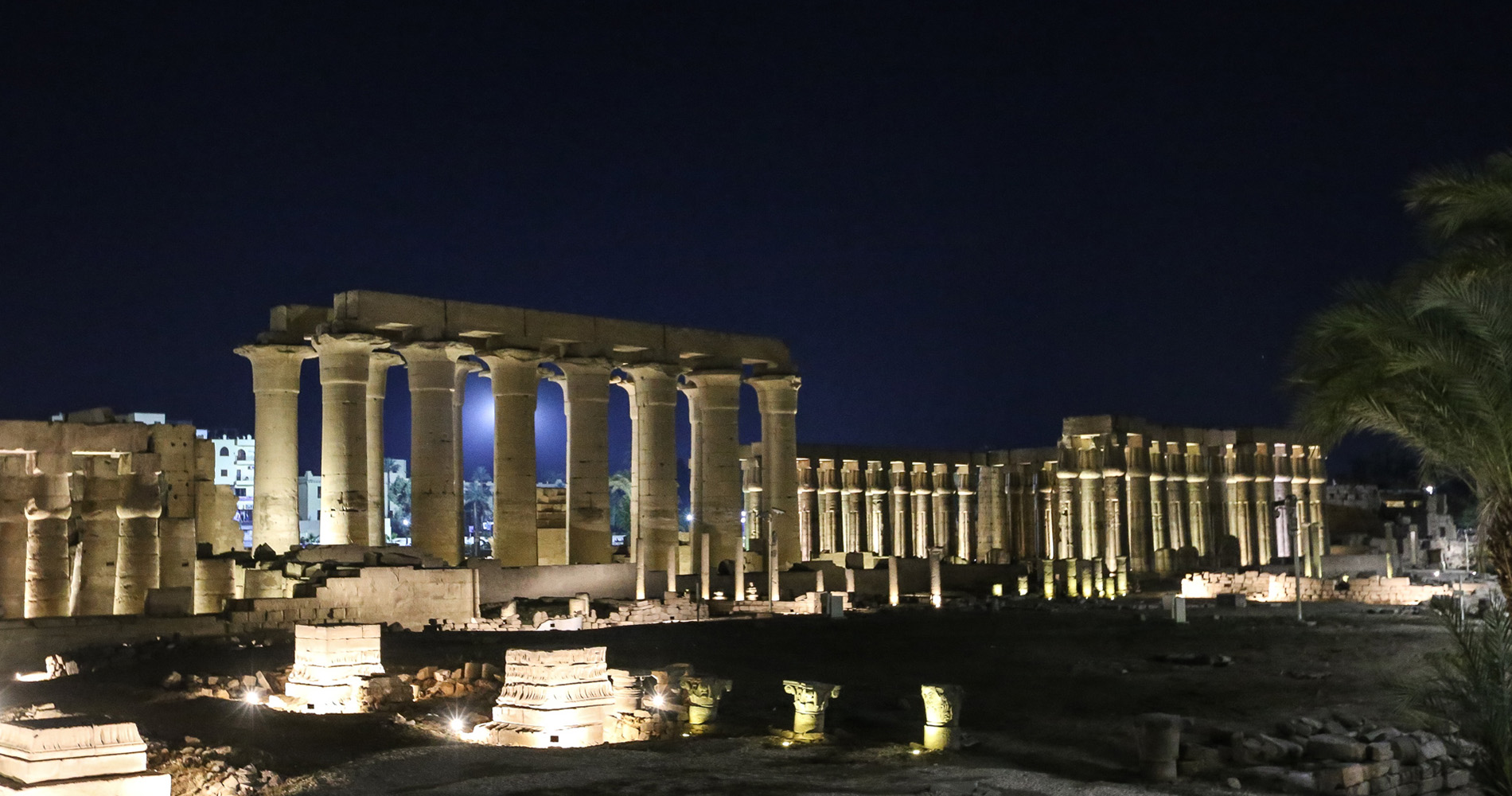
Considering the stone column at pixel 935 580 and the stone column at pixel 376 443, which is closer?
the stone column at pixel 376 443

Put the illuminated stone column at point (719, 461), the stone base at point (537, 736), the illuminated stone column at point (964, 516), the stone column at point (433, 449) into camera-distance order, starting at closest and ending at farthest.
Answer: the stone base at point (537, 736) < the stone column at point (433, 449) < the illuminated stone column at point (719, 461) < the illuminated stone column at point (964, 516)

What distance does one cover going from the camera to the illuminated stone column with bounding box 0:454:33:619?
1097 inches

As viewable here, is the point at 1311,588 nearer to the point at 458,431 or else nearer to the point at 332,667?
the point at 458,431

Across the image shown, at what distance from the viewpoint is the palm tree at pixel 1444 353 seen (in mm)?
14227

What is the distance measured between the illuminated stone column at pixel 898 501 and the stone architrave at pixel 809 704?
39395 mm

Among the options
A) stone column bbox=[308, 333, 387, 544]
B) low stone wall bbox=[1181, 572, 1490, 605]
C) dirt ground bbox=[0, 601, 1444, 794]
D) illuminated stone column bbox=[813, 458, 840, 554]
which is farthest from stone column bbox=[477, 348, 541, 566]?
illuminated stone column bbox=[813, 458, 840, 554]

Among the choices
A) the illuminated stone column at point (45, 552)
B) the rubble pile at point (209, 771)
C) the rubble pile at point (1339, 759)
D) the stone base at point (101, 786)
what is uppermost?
the illuminated stone column at point (45, 552)

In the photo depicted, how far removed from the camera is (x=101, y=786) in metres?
11.8

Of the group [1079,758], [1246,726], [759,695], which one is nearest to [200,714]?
[759,695]

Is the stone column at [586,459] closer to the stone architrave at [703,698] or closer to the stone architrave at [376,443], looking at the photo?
the stone architrave at [376,443]

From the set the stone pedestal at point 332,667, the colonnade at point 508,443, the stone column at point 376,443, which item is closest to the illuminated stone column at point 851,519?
the colonnade at point 508,443

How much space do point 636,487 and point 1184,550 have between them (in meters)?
24.5

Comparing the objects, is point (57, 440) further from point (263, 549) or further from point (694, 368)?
point (694, 368)

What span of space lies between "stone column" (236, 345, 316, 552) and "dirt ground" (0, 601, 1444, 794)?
833 centimetres
